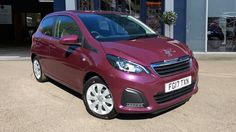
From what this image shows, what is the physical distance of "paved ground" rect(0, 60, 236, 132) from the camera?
4242 mm

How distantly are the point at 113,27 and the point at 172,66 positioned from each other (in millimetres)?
1358

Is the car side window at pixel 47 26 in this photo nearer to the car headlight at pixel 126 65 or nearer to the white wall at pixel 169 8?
the car headlight at pixel 126 65

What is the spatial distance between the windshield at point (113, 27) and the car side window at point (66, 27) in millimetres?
176

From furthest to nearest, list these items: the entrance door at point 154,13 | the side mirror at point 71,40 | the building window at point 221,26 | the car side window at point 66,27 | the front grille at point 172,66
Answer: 1. the entrance door at point 154,13
2. the building window at point 221,26
3. the car side window at point 66,27
4. the side mirror at point 71,40
5. the front grille at point 172,66

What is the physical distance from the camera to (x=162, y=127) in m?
4.20

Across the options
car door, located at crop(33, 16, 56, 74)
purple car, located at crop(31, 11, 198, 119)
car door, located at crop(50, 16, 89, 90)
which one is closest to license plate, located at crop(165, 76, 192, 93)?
purple car, located at crop(31, 11, 198, 119)

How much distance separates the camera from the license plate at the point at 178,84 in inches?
167

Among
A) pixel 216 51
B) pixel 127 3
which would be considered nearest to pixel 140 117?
pixel 216 51

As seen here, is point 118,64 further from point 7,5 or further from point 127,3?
point 7,5

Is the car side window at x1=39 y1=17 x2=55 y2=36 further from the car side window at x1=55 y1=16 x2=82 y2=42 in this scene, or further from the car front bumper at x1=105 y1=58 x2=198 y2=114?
the car front bumper at x1=105 y1=58 x2=198 y2=114

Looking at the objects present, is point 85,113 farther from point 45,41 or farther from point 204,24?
point 204,24

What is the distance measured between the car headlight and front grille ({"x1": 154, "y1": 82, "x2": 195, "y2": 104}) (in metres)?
0.38

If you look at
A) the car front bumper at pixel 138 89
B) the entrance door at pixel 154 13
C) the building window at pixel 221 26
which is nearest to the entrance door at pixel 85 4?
the entrance door at pixel 154 13

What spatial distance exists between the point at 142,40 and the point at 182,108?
1.24 meters
